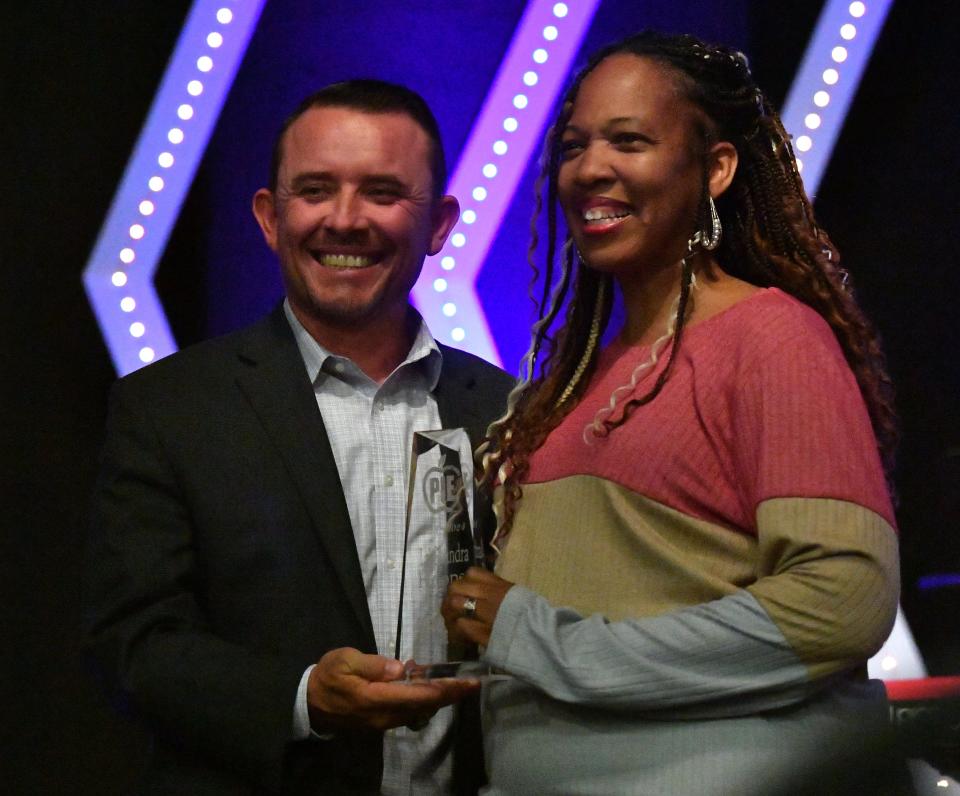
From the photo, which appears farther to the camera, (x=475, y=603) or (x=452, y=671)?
(x=452, y=671)

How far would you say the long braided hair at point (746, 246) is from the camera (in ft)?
5.82

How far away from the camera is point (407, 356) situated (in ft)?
8.05

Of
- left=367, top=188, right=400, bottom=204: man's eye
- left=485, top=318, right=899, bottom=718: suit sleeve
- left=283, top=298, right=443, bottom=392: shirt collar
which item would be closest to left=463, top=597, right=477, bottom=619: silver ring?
left=485, top=318, right=899, bottom=718: suit sleeve

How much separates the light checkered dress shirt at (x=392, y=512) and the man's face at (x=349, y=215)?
0.09 m

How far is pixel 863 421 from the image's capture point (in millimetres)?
1573

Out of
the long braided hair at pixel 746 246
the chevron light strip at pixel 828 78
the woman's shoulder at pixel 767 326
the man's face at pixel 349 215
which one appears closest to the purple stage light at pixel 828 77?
the chevron light strip at pixel 828 78

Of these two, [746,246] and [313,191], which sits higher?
[746,246]

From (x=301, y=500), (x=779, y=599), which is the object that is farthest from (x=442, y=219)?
(x=779, y=599)

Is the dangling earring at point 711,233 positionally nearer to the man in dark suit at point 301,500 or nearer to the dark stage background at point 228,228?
the man in dark suit at point 301,500

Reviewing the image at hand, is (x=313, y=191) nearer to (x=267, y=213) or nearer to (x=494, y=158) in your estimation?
(x=267, y=213)

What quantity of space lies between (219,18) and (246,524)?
127cm

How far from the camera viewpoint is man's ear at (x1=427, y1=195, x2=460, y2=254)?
99.9 inches

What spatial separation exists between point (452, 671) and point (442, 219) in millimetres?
1030

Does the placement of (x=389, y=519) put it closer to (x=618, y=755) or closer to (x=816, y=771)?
(x=618, y=755)
